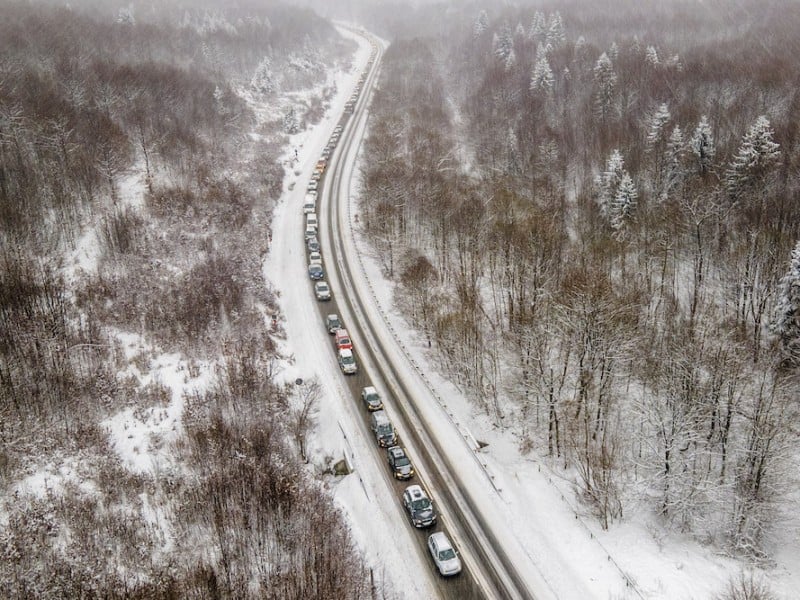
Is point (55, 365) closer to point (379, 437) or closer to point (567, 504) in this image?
point (379, 437)

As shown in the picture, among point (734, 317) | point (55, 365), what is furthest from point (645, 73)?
point (55, 365)

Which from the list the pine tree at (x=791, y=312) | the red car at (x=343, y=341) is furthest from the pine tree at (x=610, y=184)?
the red car at (x=343, y=341)

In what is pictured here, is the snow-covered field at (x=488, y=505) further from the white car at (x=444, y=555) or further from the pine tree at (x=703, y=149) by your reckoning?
the pine tree at (x=703, y=149)

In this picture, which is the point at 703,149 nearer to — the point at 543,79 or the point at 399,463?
the point at 543,79

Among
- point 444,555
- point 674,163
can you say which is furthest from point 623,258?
point 444,555

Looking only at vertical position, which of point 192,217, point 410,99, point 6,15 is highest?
point 6,15
